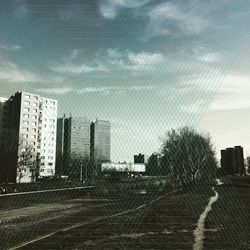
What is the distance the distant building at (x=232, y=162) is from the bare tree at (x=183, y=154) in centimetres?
11225

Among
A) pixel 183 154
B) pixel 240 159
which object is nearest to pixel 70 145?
pixel 183 154

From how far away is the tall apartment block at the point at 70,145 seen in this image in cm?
7938

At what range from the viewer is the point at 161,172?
4412 cm

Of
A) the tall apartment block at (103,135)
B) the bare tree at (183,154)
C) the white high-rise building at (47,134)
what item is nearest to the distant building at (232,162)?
the white high-rise building at (47,134)

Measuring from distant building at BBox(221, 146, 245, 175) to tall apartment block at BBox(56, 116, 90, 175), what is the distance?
92.2 meters

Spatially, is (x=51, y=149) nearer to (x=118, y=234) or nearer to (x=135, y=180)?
(x=135, y=180)

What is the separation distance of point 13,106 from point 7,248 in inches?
3583

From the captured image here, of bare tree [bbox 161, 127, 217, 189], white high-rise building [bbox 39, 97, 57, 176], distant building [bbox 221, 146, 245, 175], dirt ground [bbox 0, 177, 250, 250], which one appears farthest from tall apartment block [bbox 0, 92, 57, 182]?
distant building [bbox 221, 146, 245, 175]

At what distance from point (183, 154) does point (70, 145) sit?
6425 cm

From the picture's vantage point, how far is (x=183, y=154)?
50.8 metres

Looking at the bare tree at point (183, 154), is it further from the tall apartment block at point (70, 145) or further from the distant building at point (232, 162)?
the distant building at point (232, 162)

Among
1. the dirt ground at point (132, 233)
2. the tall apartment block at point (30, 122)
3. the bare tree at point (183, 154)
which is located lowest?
the dirt ground at point (132, 233)

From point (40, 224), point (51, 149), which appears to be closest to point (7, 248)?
point (40, 224)

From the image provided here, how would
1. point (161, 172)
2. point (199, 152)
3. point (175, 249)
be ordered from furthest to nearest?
point (199, 152)
point (161, 172)
point (175, 249)
